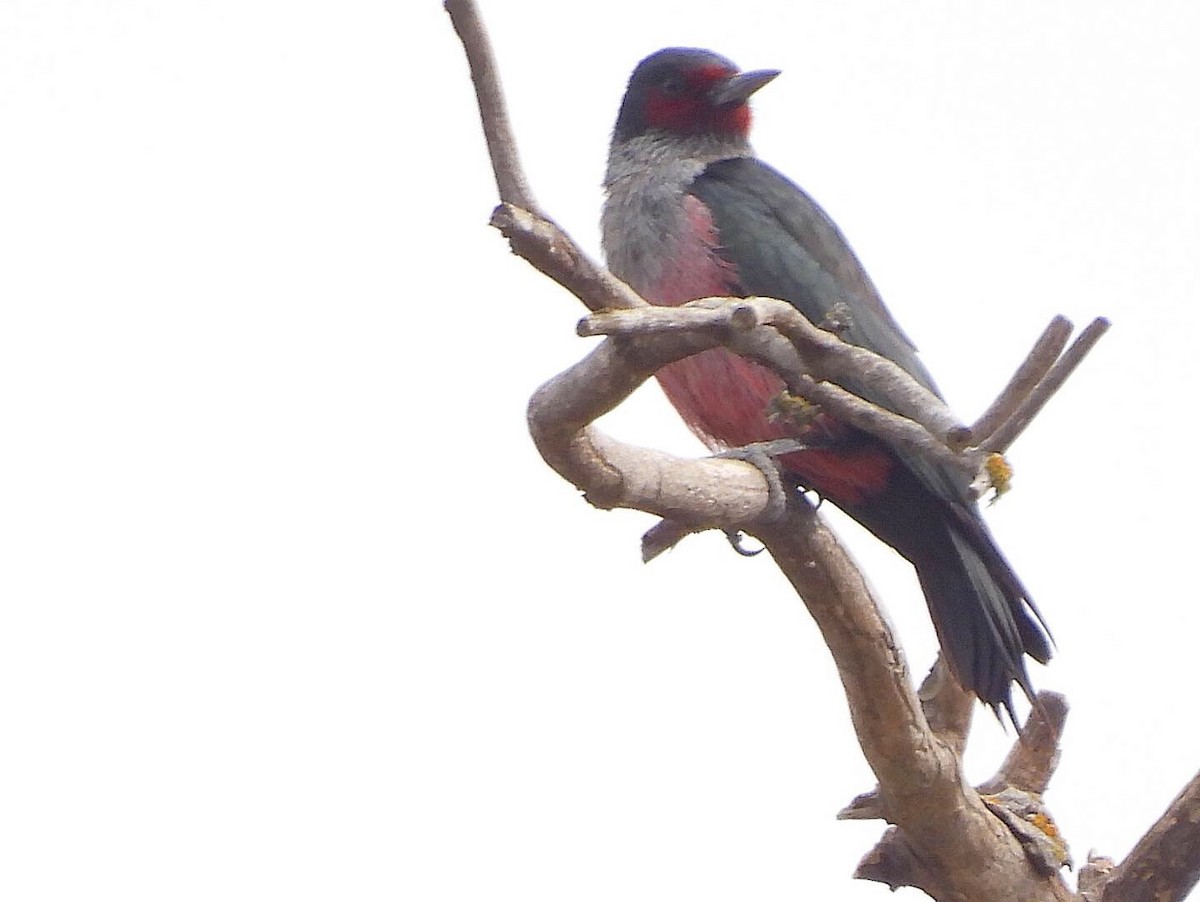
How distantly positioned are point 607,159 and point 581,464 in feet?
8.23

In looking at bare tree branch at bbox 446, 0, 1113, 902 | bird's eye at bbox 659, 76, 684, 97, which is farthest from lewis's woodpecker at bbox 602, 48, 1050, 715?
bare tree branch at bbox 446, 0, 1113, 902

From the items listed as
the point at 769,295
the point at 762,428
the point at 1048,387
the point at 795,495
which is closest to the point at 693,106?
the point at 769,295

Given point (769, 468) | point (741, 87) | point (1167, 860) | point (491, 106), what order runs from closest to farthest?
1. point (491, 106)
2. point (769, 468)
3. point (1167, 860)
4. point (741, 87)

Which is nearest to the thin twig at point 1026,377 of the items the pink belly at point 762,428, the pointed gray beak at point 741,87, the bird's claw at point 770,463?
the bird's claw at point 770,463

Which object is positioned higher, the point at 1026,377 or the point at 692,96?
the point at 692,96

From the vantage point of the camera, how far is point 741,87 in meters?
5.33

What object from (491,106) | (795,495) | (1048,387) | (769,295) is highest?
(769,295)

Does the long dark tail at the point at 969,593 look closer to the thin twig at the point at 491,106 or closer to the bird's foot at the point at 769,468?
the bird's foot at the point at 769,468

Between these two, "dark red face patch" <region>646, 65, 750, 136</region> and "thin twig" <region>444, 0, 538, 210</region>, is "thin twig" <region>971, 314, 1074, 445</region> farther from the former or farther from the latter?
"dark red face patch" <region>646, 65, 750, 136</region>

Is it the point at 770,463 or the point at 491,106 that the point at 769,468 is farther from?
the point at 491,106

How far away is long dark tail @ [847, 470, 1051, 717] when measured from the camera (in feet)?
14.0

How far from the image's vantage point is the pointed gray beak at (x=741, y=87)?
531cm

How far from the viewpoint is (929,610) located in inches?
176

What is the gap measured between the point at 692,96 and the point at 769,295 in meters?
1.07
